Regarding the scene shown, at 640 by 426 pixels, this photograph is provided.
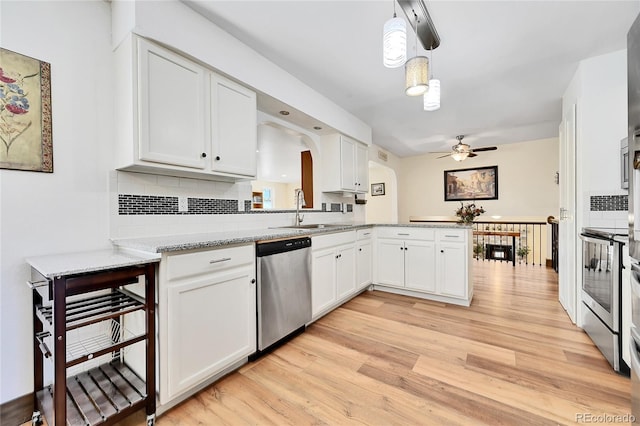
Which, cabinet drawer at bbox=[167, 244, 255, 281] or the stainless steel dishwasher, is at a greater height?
cabinet drawer at bbox=[167, 244, 255, 281]

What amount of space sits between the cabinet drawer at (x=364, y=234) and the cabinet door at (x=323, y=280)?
22.8 inches

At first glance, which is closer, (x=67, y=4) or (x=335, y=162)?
(x=67, y=4)

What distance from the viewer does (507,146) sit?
5996 millimetres

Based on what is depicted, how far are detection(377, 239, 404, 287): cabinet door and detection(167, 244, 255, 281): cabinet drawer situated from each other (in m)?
2.08

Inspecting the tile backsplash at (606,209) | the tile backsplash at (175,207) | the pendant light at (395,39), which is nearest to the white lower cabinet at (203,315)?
the tile backsplash at (175,207)

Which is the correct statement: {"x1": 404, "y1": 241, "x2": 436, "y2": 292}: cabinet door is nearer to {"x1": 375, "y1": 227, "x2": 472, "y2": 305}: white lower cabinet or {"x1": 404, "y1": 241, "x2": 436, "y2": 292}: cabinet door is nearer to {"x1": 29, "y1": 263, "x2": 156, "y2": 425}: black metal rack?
{"x1": 375, "y1": 227, "x2": 472, "y2": 305}: white lower cabinet

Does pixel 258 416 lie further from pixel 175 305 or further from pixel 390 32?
pixel 390 32

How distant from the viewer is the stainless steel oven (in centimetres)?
184

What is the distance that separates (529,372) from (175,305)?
2.26 metres

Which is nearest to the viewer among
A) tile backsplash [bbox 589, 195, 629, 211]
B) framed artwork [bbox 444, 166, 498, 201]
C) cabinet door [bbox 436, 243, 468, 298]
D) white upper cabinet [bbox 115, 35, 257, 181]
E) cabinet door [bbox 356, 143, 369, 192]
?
white upper cabinet [bbox 115, 35, 257, 181]

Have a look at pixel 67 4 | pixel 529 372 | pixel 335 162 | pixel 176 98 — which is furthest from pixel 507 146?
pixel 67 4

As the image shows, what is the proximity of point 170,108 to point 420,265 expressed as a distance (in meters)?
2.95

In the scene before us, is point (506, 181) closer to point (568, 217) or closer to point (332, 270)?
point (568, 217)

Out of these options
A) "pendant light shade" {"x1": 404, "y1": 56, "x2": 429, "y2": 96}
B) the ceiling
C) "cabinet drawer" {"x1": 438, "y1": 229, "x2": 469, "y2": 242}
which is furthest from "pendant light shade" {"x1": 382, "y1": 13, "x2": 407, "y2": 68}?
"cabinet drawer" {"x1": 438, "y1": 229, "x2": 469, "y2": 242}
